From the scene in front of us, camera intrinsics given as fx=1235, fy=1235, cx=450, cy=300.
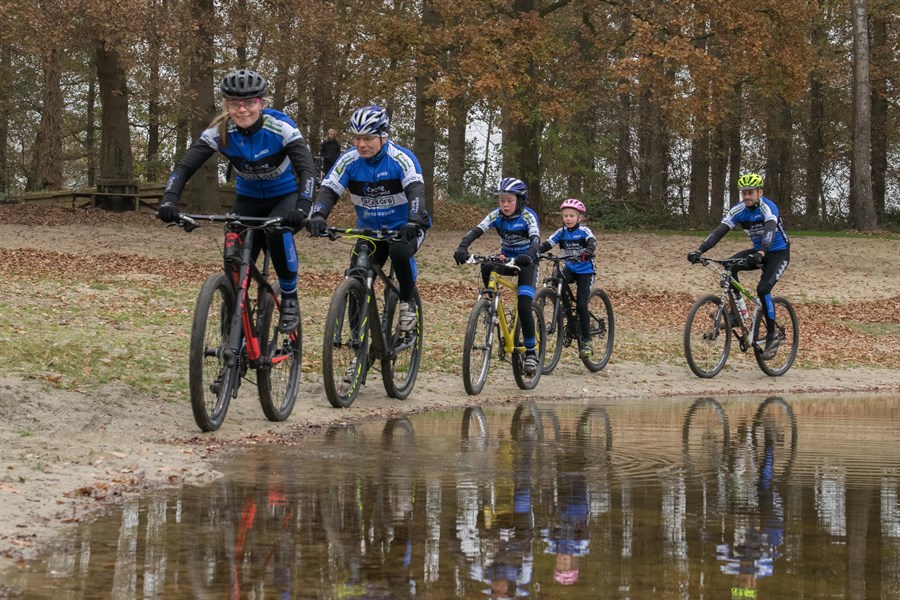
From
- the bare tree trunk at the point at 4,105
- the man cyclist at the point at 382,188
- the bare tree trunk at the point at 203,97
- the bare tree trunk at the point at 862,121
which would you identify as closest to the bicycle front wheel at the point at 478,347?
the man cyclist at the point at 382,188

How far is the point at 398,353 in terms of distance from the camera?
10773 millimetres

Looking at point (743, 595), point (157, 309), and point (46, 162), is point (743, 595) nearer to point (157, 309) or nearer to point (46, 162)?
point (157, 309)

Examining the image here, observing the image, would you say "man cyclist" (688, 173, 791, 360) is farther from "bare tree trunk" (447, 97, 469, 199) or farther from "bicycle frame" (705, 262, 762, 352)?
"bare tree trunk" (447, 97, 469, 199)

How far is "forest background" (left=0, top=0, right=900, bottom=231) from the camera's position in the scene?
31.2 m

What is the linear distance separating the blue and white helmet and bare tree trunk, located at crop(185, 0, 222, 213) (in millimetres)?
20997

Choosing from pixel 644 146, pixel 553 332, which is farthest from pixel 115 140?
pixel 553 332

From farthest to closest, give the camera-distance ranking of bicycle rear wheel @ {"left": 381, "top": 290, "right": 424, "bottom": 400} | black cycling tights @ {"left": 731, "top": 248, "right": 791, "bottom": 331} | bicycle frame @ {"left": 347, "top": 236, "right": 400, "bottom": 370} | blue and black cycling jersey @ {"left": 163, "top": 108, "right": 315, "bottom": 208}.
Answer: black cycling tights @ {"left": 731, "top": 248, "right": 791, "bottom": 331} → bicycle rear wheel @ {"left": 381, "top": 290, "right": 424, "bottom": 400} → bicycle frame @ {"left": 347, "top": 236, "right": 400, "bottom": 370} → blue and black cycling jersey @ {"left": 163, "top": 108, "right": 315, "bottom": 208}

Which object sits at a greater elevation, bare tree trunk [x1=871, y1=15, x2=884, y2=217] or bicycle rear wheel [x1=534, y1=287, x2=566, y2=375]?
bare tree trunk [x1=871, y1=15, x2=884, y2=217]

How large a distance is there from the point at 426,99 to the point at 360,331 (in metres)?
24.8

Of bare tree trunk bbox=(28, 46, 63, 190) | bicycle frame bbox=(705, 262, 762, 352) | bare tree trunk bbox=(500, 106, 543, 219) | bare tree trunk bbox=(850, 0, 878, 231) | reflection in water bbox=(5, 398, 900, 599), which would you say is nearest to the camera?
reflection in water bbox=(5, 398, 900, 599)

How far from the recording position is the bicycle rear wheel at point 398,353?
10664 mm

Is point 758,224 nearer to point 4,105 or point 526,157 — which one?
point 526,157

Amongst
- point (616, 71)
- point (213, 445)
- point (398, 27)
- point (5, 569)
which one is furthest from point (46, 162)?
point (5, 569)

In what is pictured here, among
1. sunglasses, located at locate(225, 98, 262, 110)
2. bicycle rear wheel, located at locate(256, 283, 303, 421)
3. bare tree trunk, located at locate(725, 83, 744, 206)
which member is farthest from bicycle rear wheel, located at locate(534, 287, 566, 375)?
bare tree trunk, located at locate(725, 83, 744, 206)
